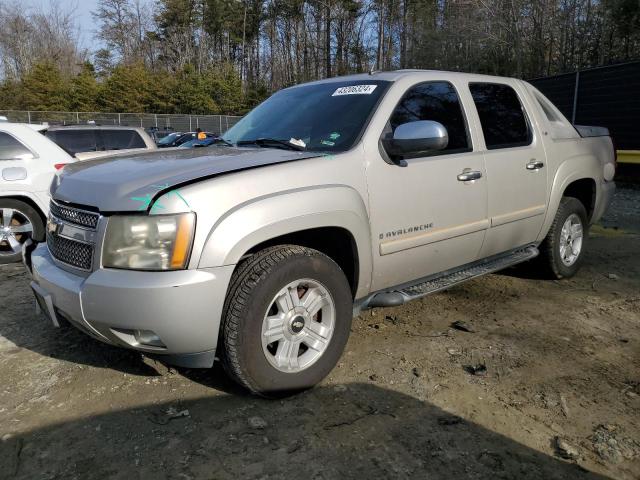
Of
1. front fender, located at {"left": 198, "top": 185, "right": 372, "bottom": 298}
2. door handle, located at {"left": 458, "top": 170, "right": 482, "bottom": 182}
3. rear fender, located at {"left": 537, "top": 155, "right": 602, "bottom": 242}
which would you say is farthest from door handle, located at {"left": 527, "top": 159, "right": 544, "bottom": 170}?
front fender, located at {"left": 198, "top": 185, "right": 372, "bottom": 298}

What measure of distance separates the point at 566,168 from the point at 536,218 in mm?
618

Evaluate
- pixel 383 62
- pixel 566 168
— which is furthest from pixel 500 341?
pixel 383 62

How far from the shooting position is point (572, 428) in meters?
2.54

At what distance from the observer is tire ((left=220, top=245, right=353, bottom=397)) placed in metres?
2.55

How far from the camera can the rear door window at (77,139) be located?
8.38 m

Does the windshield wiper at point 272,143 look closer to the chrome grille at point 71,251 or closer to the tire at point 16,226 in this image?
the chrome grille at point 71,251

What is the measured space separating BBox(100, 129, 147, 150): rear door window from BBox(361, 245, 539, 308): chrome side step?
6.76m

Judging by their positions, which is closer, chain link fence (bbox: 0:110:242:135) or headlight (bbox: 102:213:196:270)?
headlight (bbox: 102:213:196:270)

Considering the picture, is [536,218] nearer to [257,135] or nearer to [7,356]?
[257,135]

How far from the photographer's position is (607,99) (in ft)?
38.6

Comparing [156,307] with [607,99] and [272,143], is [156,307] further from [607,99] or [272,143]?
[607,99]

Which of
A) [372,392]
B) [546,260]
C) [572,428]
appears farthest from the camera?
[546,260]

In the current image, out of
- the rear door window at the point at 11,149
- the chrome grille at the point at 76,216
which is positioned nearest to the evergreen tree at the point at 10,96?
the rear door window at the point at 11,149

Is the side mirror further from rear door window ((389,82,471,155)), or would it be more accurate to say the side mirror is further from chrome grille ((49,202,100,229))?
chrome grille ((49,202,100,229))
